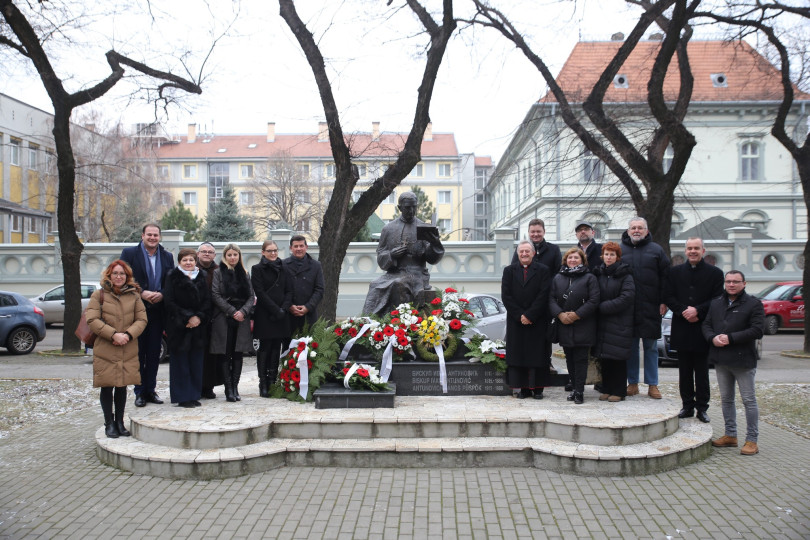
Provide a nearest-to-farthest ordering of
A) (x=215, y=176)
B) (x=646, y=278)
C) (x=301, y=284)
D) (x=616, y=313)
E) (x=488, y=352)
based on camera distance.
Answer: (x=616, y=313) < (x=646, y=278) < (x=301, y=284) < (x=488, y=352) < (x=215, y=176)

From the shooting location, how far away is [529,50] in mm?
13555

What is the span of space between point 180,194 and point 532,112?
201 feet

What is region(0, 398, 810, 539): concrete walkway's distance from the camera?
4562mm

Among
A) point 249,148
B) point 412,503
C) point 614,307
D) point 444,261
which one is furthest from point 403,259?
point 249,148

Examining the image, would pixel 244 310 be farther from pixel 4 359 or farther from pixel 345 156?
pixel 4 359

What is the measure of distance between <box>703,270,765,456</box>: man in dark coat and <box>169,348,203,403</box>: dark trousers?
533 cm

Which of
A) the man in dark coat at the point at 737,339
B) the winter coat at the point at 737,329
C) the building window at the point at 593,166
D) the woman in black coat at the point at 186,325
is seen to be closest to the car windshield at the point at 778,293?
the building window at the point at 593,166

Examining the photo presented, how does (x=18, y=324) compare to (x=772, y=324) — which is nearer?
(x=18, y=324)

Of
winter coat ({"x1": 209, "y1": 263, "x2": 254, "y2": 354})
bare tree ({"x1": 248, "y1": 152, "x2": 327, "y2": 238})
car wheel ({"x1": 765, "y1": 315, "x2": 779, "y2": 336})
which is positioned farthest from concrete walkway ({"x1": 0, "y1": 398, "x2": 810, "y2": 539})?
bare tree ({"x1": 248, "y1": 152, "x2": 327, "y2": 238})

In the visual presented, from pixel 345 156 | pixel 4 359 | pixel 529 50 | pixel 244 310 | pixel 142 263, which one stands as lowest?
pixel 4 359

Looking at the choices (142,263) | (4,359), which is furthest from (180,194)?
(142,263)

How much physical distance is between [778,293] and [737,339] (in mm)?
16231

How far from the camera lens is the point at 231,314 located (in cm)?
712

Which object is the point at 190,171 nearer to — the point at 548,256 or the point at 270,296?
the point at 270,296
